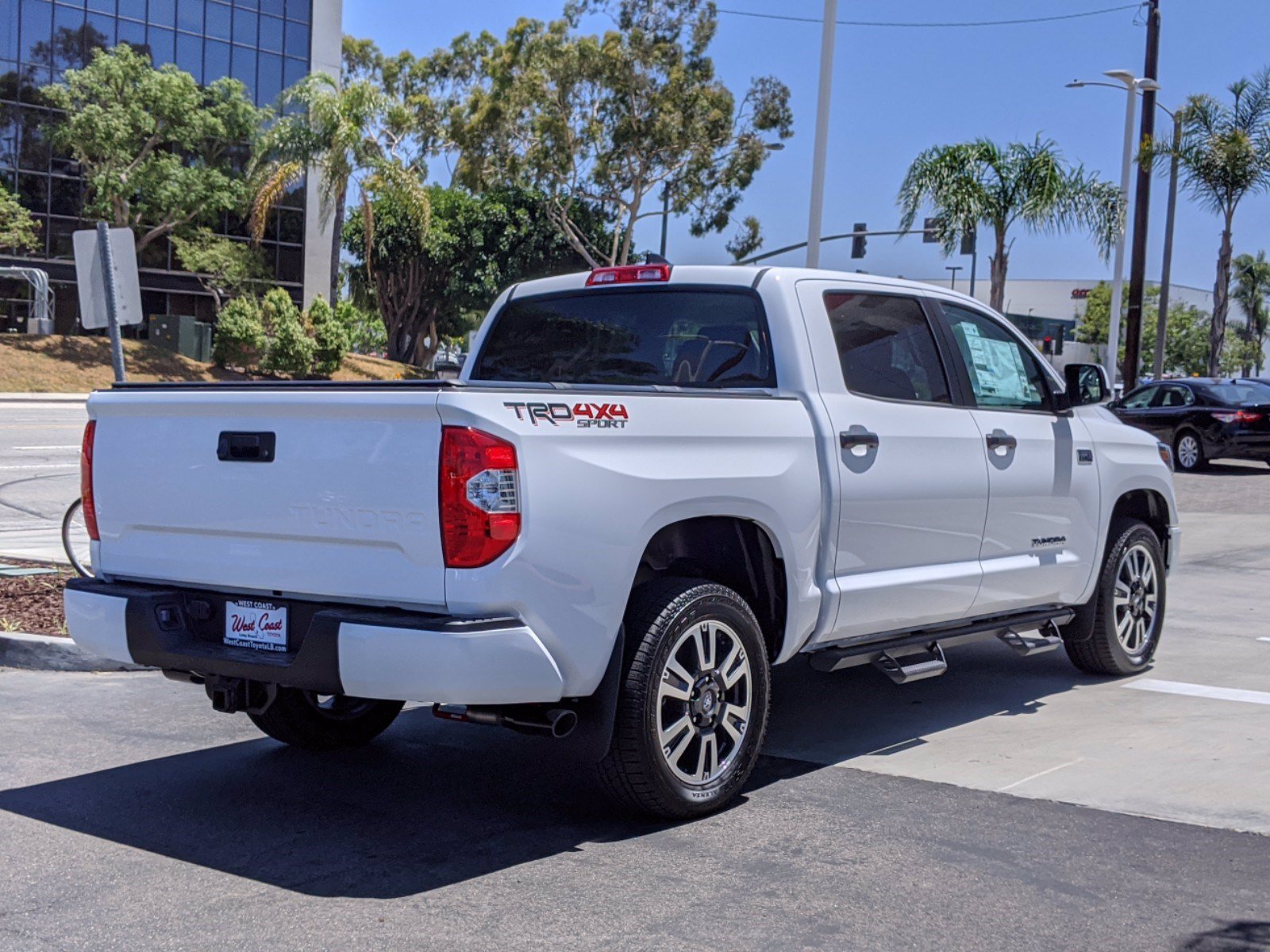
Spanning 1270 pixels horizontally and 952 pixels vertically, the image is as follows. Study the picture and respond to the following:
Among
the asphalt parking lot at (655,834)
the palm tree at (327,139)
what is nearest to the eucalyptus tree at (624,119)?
the palm tree at (327,139)

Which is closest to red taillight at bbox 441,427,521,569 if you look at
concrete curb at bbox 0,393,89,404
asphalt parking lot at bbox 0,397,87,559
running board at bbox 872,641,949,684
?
running board at bbox 872,641,949,684

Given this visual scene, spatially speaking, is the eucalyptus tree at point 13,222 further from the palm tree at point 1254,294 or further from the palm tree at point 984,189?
the palm tree at point 1254,294

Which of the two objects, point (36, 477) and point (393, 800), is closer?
point (393, 800)

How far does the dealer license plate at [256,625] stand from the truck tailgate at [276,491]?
8 cm

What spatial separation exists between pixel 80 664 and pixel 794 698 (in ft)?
12.6

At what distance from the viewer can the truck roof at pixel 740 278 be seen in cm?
618

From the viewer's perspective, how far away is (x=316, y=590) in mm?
4848

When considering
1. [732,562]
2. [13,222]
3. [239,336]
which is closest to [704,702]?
[732,562]

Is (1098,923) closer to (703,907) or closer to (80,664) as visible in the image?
(703,907)

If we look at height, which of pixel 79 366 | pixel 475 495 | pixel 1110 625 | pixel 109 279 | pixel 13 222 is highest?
pixel 13 222

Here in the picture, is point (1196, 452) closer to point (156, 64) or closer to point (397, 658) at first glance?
point (397, 658)

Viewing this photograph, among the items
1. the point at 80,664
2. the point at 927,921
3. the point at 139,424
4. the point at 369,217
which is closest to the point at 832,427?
the point at 927,921

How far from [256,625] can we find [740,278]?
2471 millimetres

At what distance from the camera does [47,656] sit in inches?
316
